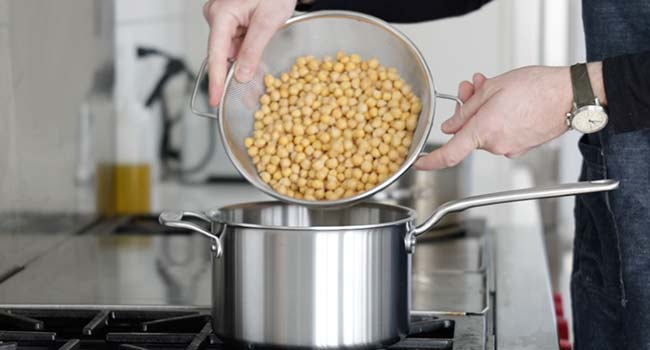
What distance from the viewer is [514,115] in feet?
3.72

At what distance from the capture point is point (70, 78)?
5.96ft

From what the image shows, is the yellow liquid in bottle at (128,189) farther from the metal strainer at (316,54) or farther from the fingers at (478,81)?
the fingers at (478,81)

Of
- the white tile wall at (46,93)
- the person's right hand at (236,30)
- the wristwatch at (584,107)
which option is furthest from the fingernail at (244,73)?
the white tile wall at (46,93)

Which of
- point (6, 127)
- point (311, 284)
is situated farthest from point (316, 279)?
point (6, 127)

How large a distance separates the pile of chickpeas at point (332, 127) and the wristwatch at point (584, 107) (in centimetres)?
19

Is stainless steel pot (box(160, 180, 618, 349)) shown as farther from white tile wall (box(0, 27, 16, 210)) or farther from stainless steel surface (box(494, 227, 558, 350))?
white tile wall (box(0, 27, 16, 210))

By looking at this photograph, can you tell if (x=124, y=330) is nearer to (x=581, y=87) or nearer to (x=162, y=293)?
(x=162, y=293)

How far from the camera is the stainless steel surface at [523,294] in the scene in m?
1.11

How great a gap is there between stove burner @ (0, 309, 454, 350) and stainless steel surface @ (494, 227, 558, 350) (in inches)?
3.1

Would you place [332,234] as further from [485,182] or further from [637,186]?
[485,182]

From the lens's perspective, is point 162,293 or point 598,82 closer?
point 598,82

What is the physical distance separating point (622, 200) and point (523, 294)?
20 cm

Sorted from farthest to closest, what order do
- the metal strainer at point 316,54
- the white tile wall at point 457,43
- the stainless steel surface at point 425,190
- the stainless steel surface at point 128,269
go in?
A: the white tile wall at point 457,43, the stainless steel surface at point 425,190, the stainless steel surface at point 128,269, the metal strainer at point 316,54

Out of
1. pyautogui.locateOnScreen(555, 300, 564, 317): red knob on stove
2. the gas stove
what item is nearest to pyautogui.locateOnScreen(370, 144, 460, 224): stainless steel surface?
the gas stove
